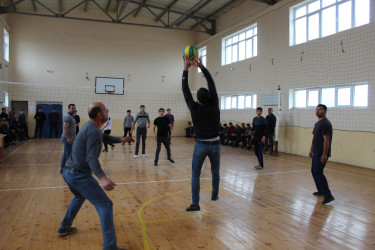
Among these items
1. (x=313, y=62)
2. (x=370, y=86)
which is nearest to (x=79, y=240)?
(x=370, y=86)

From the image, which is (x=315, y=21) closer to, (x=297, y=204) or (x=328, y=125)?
(x=328, y=125)

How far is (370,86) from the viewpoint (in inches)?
309

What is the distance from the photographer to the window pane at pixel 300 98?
10262mm

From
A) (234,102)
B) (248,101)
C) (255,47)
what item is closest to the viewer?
(255,47)

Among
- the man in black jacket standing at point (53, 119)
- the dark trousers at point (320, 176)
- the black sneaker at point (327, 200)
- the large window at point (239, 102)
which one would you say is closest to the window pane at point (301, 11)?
the large window at point (239, 102)

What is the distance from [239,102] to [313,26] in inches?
203

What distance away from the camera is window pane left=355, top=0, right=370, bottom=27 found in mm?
8000

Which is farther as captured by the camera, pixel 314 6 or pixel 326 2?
pixel 314 6

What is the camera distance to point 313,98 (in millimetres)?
9836

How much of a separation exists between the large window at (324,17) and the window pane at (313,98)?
1911 mm

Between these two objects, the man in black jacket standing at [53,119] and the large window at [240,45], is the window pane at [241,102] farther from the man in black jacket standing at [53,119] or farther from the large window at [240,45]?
the man in black jacket standing at [53,119]

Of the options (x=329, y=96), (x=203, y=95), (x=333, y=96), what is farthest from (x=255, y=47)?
(x=203, y=95)

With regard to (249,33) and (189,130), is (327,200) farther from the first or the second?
(189,130)

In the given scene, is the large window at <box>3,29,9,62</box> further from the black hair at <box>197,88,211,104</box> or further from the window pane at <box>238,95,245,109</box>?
the black hair at <box>197,88,211,104</box>
